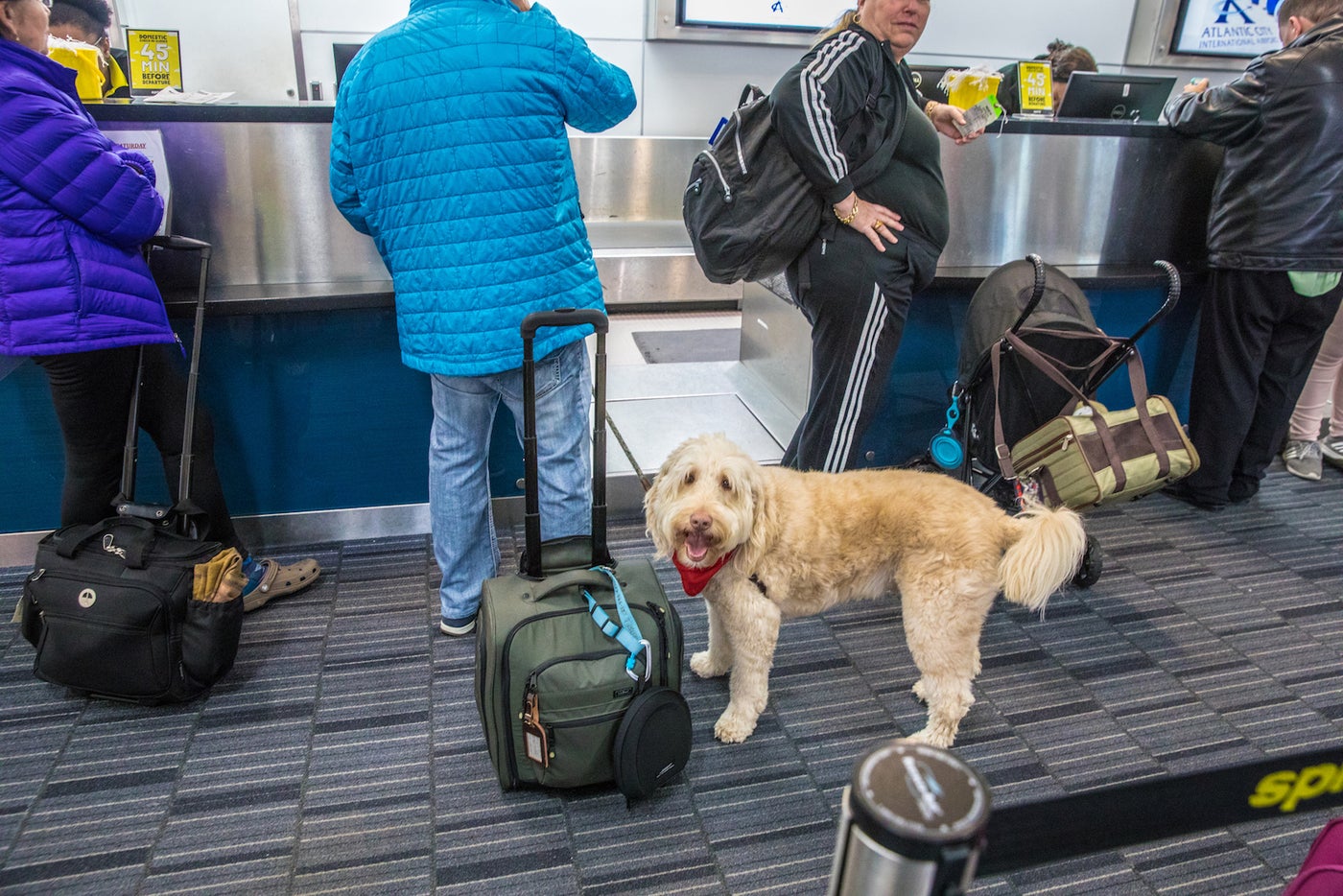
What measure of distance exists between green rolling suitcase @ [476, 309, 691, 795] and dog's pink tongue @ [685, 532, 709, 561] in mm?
127

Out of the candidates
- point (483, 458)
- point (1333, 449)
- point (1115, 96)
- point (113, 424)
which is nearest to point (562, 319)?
point (483, 458)

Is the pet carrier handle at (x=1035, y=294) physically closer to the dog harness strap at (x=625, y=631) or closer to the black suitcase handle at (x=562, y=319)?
the black suitcase handle at (x=562, y=319)

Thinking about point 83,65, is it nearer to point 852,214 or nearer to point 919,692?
point 852,214

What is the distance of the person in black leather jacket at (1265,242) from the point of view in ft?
9.68

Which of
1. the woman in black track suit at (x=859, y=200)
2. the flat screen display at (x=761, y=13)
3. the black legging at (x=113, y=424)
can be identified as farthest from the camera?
the flat screen display at (x=761, y=13)

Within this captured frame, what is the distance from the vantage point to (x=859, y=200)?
97.8 inches

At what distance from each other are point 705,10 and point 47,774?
18.0ft

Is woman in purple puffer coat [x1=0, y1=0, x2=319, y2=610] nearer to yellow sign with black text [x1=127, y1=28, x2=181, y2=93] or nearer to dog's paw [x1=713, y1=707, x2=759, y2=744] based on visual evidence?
yellow sign with black text [x1=127, y1=28, x2=181, y2=93]

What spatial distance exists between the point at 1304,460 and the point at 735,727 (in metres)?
3.35

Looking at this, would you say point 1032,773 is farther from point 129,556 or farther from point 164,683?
point 129,556

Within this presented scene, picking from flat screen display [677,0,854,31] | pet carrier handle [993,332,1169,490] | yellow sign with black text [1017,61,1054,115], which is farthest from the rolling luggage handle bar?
flat screen display [677,0,854,31]

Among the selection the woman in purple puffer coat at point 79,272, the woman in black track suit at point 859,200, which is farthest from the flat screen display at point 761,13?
the woman in purple puffer coat at point 79,272

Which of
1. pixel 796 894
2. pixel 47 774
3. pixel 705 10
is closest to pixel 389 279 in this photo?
pixel 47 774

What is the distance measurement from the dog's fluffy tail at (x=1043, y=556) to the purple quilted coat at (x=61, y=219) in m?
2.34
